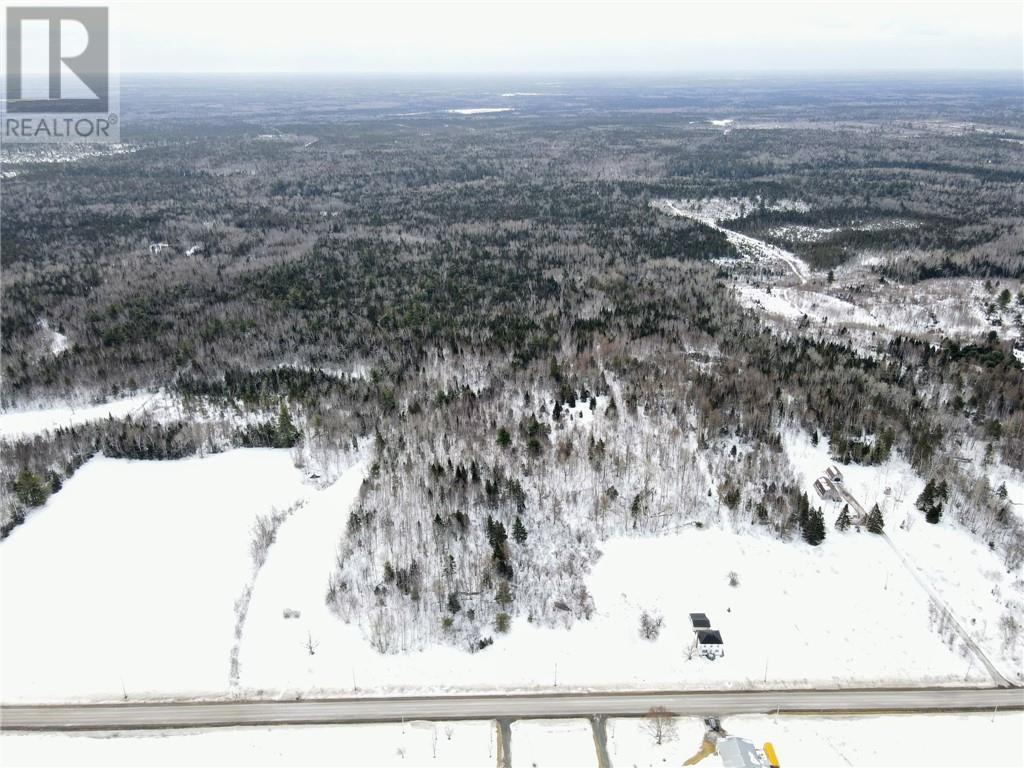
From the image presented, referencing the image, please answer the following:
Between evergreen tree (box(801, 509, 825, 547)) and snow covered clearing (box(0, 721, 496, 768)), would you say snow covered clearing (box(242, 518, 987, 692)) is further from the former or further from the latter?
snow covered clearing (box(0, 721, 496, 768))

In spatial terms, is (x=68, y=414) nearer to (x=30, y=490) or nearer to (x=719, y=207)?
(x=30, y=490)

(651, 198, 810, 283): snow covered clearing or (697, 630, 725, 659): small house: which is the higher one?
(651, 198, 810, 283): snow covered clearing

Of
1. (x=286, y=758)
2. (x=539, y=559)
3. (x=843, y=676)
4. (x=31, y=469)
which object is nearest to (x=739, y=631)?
(x=843, y=676)

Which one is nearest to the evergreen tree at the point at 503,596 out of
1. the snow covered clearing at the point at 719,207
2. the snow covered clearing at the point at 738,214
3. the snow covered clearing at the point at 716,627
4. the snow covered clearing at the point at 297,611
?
the snow covered clearing at the point at 716,627

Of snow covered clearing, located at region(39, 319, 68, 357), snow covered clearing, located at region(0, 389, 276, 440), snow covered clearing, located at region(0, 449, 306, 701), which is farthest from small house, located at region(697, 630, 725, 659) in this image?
snow covered clearing, located at region(39, 319, 68, 357)

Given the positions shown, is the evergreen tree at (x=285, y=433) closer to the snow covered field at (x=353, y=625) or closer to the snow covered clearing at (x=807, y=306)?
the snow covered field at (x=353, y=625)
